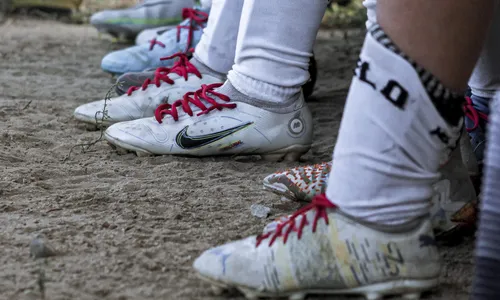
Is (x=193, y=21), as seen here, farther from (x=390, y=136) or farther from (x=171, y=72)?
(x=390, y=136)

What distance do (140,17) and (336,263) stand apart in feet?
8.48

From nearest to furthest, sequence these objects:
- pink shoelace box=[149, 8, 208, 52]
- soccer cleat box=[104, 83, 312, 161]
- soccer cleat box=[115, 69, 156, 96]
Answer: soccer cleat box=[104, 83, 312, 161] → soccer cleat box=[115, 69, 156, 96] → pink shoelace box=[149, 8, 208, 52]

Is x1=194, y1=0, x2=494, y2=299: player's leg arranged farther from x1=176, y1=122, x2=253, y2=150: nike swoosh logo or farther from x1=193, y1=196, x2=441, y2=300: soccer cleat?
x1=176, y1=122, x2=253, y2=150: nike swoosh logo

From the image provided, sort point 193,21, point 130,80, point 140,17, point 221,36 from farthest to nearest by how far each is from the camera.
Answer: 1. point 140,17
2. point 193,21
3. point 130,80
4. point 221,36

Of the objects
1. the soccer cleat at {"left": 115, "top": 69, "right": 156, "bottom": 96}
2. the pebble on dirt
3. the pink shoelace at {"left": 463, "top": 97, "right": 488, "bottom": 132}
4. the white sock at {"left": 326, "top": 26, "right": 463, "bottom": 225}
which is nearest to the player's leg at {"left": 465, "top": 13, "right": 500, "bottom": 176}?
the pink shoelace at {"left": 463, "top": 97, "right": 488, "bottom": 132}

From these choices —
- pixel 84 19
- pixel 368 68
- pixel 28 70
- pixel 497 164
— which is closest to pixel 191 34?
pixel 28 70

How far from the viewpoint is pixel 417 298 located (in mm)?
1098

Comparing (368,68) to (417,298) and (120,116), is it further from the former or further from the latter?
(120,116)

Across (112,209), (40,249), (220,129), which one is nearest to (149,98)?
(220,129)

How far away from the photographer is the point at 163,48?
2.69 m

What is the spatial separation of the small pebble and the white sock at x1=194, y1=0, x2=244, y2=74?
709mm

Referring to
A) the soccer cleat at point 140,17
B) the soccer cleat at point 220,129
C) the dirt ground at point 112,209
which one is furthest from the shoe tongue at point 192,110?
the soccer cleat at point 140,17

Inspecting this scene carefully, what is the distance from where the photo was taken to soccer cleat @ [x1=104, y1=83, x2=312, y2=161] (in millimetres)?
1785

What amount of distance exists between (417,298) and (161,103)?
3.88ft
